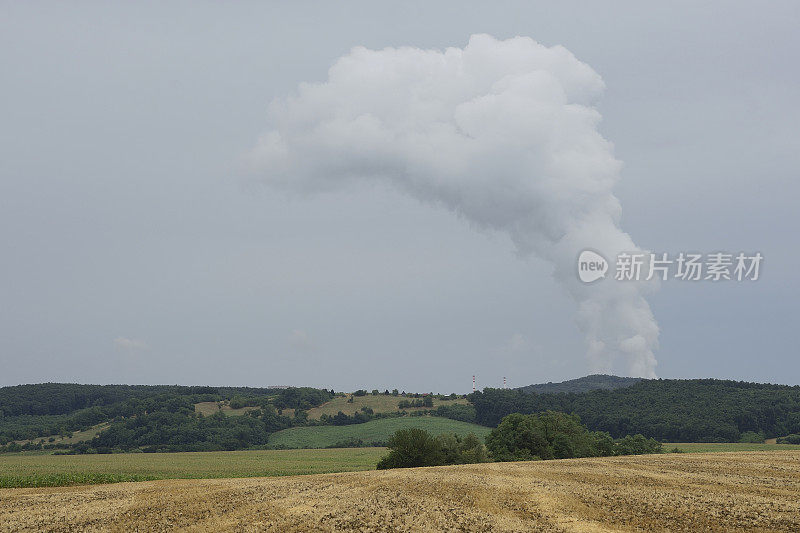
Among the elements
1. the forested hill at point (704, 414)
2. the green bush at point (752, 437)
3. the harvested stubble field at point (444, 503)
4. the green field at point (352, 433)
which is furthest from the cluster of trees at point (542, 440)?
the green field at point (352, 433)

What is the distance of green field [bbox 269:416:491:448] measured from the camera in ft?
572

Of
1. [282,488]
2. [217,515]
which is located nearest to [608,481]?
[282,488]

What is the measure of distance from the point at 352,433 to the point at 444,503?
524 feet

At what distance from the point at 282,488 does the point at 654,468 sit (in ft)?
98.5

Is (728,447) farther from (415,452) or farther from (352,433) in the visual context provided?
(352,433)

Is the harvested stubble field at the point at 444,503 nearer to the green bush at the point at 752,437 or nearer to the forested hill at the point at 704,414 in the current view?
the green bush at the point at 752,437

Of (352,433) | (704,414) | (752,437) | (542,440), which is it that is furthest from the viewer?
(352,433)

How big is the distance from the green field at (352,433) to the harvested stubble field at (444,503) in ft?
435

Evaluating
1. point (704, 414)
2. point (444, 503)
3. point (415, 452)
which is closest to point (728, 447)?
point (704, 414)

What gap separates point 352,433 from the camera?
186m

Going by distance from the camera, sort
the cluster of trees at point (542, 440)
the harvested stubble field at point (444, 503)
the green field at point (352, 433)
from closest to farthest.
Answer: the harvested stubble field at point (444, 503) → the cluster of trees at point (542, 440) → the green field at point (352, 433)

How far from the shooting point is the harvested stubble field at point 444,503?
94.1 ft

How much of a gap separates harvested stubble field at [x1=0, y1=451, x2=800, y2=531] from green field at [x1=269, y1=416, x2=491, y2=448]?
435 ft

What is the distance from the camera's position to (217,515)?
31766 millimetres
